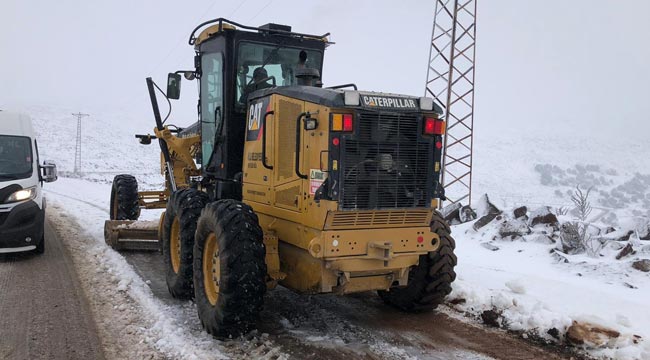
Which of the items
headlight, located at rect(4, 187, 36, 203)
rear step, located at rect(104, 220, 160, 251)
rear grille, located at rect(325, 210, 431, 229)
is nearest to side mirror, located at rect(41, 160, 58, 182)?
headlight, located at rect(4, 187, 36, 203)

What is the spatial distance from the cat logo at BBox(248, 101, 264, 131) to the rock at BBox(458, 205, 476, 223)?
7.01 m

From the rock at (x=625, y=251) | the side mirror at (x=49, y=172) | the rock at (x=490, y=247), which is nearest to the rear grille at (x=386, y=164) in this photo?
the rock at (x=625, y=251)

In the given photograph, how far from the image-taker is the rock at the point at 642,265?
273 inches

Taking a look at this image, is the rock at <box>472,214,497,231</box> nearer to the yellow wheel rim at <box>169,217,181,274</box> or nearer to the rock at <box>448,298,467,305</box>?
the rock at <box>448,298,467,305</box>

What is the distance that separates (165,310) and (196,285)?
583 millimetres

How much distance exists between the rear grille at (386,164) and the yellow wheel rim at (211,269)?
147 centimetres

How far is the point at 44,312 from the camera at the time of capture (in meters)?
5.54

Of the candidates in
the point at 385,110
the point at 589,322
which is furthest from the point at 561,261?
the point at 385,110

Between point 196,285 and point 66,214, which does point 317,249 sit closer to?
point 196,285

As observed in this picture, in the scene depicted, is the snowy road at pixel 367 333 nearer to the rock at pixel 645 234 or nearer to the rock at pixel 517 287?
the rock at pixel 517 287

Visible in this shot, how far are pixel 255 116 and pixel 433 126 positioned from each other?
1.84 metres

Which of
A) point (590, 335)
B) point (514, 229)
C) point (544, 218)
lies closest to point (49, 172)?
point (514, 229)

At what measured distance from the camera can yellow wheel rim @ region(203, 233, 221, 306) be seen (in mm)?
5141

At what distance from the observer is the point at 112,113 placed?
76438mm
